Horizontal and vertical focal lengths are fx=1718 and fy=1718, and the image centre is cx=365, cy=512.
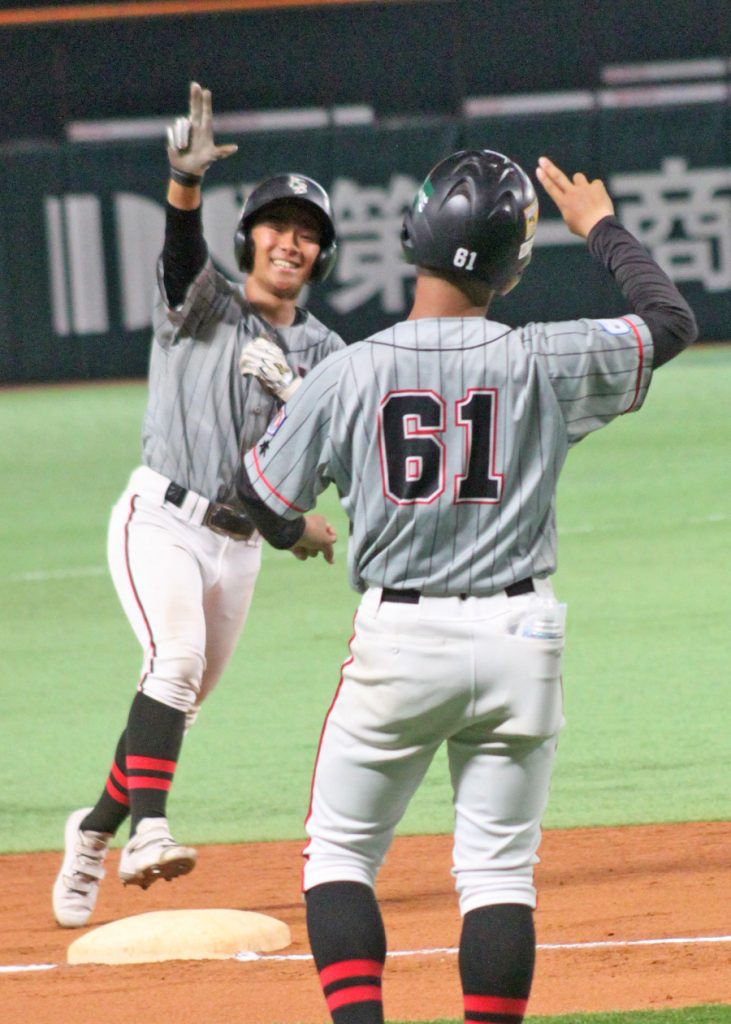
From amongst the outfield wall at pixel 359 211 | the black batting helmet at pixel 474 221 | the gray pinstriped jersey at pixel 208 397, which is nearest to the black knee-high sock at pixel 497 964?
the black batting helmet at pixel 474 221

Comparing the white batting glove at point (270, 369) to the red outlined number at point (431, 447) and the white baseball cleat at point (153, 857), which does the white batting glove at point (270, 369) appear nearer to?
the white baseball cleat at point (153, 857)

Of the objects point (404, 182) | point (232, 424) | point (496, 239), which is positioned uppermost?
point (496, 239)

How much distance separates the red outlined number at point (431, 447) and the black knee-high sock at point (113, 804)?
77.5 inches

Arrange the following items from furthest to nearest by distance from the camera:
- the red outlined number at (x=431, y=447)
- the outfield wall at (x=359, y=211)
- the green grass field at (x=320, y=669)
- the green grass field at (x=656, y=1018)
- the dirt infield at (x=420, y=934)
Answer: the outfield wall at (x=359, y=211)
the green grass field at (x=320, y=669)
the dirt infield at (x=420, y=934)
the green grass field at (x=656, y=1018)
the red outlined number at (x=431, y=447)

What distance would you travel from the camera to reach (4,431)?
15898 millimetres

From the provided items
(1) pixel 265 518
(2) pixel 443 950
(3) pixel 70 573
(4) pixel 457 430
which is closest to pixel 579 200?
(4) pixel 457 430

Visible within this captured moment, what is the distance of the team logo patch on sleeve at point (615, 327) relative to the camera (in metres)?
3.05

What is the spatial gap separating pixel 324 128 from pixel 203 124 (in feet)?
47.9

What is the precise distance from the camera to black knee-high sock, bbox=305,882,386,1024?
3.01 meters

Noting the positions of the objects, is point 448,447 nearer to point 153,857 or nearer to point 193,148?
point 193,148

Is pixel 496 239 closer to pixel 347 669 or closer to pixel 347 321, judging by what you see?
pixel 347 669

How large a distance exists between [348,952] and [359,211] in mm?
16199

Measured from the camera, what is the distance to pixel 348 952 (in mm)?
3018

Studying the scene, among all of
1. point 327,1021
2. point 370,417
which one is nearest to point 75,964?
point 327,1021
